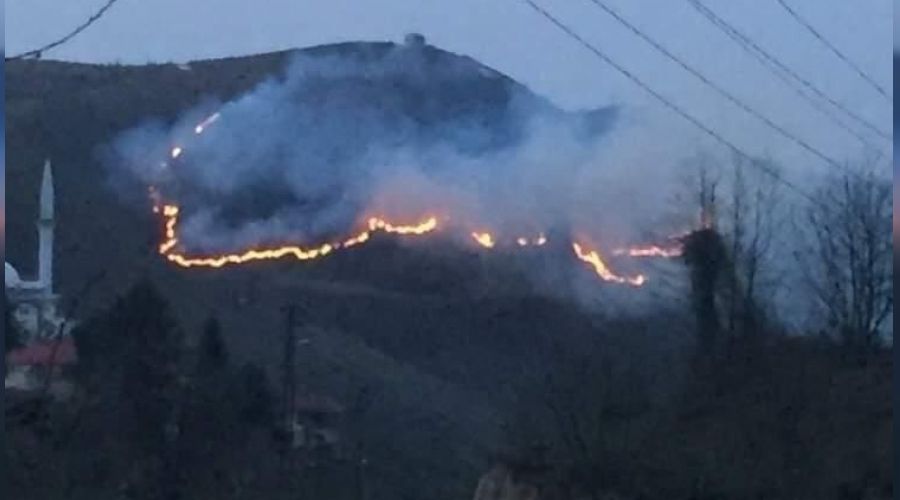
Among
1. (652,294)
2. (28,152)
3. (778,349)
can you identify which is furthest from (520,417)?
(28,152)

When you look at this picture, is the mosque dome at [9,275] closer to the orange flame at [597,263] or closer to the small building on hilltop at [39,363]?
the small building on hilltop at [39,363]

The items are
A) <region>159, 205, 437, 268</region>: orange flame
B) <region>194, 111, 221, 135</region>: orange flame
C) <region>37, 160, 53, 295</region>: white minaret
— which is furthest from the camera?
<region>194, 111, 221, 135</region>: orange flame

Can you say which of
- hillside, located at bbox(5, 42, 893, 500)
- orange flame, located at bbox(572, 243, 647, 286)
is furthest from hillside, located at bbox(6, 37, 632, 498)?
orange flame, located at bbox(572, 243, 647, 286)

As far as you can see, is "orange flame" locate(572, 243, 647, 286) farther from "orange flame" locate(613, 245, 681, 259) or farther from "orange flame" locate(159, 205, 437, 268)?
"orange flame" locate(159, 205, 437, 268)

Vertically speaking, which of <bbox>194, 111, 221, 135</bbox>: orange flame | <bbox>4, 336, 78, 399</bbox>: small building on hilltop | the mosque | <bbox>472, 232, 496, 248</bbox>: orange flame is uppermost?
<bbox>194, 111, 221, 135</bbox>: orange flame

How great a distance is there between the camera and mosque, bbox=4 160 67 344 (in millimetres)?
24031

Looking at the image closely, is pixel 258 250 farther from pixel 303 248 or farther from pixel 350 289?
pixel 350 289

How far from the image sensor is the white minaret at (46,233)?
40.9 meters

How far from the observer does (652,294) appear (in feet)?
119

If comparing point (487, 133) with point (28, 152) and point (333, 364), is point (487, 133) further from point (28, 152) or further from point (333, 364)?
point (28, 152)

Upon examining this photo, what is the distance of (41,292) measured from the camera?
109ft

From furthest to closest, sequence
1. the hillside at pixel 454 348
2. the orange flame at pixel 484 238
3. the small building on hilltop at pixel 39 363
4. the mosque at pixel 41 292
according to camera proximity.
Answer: the orange flame at pixel 484 238 < the mosque at pixel 41 292 < the hillside at pixel 454 348 < the small building on hilltop at pixel 39 363

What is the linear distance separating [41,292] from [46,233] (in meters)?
12.8

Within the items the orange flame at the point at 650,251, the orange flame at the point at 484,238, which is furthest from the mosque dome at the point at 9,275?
the orange flame at the point at 484,238
